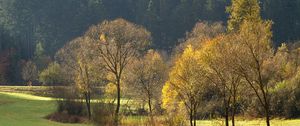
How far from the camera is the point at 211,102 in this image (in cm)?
5878

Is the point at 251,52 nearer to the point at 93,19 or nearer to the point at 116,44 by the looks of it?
the point at 116,44

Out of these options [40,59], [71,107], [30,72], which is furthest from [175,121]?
[40,59]

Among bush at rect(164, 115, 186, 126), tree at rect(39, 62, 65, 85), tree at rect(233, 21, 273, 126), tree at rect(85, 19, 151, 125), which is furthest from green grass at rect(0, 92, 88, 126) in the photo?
bush at rect(164, 115, 186, 126)

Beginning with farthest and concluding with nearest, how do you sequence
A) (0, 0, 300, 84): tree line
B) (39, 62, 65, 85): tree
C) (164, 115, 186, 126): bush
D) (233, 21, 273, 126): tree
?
(0, 0, 300, 84): tree line < (39, 62, 65, 85): tree < (233, 21, 273, 126): tree < (164, 115, 186, 126): bush

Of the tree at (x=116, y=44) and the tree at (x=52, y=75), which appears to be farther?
the tree at (x=52, y=75)

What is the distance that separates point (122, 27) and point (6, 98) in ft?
95.1

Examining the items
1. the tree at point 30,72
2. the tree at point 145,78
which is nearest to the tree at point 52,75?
the tree at point 30,72

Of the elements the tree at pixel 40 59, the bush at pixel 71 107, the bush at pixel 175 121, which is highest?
the tree at pixel 40 59

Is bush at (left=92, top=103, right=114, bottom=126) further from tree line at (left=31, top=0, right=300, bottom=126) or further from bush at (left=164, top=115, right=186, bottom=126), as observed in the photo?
bush at (left=164, top=115, right=186, bottom=126)

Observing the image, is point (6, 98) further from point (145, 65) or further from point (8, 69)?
point (8, 69)

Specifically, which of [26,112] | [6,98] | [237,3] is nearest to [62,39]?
[6,98]

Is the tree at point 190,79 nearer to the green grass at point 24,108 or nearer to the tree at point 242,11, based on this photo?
the tree at point 242,11

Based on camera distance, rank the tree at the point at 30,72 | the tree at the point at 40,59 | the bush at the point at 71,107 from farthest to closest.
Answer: the tree at the point at 40,59
the tree at the point at 30,72
the bush at the point at 71,107

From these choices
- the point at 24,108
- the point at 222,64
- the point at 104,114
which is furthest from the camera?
the point at 24,108
